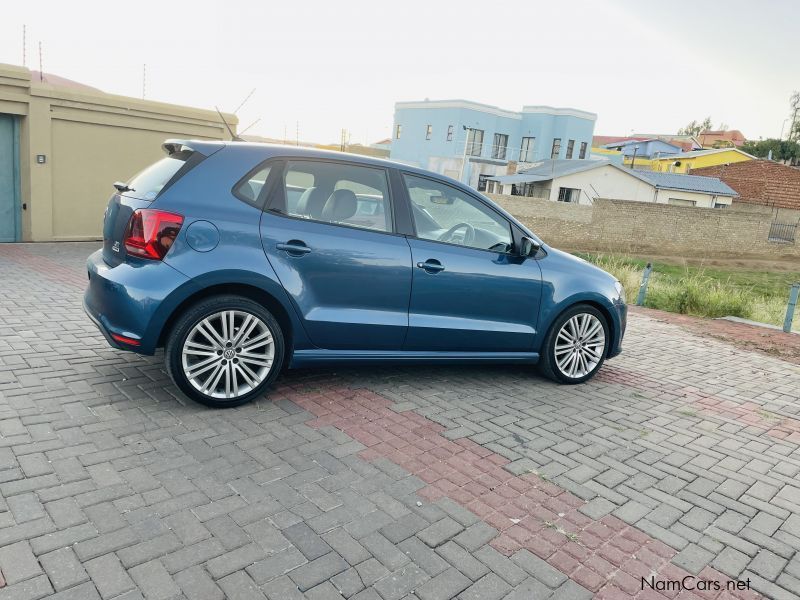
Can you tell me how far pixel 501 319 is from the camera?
5.32m

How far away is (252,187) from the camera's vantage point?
176 inches

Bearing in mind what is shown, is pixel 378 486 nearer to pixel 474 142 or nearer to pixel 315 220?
pixel 315 220

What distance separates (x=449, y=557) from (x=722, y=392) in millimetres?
4352

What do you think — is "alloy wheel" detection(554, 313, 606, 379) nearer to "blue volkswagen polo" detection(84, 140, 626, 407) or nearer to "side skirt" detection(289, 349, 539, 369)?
"blue volkswagen polo" detection(84, 140, 626, 407)

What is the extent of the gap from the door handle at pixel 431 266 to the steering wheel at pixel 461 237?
23 cm

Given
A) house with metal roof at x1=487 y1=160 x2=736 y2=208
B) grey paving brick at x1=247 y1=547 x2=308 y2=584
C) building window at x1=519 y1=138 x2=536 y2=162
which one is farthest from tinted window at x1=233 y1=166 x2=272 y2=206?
building window at x1=519 y1=138 x2=536 y2=162

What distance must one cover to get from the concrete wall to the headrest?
9339 mm

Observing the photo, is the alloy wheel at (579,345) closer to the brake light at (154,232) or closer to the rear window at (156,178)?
the brake light at (154,232)

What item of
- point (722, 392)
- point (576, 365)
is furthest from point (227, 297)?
point (722, 392)

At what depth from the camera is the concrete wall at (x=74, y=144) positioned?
1147 centimetres

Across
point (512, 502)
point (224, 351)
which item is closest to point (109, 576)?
point (224, 351)

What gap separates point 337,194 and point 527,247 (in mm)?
1714

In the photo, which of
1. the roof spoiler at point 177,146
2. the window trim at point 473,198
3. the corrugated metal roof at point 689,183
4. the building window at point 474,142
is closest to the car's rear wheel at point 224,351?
the roof spoiler at point 177,146

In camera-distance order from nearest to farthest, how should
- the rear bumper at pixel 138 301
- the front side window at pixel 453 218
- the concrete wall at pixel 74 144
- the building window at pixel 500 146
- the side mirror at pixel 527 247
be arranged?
the rear bumper at pixel 138 301 < the front side window at pixel 453 218 < the side mirror at pixel 527 247 < the concrete wall at pixel 74 144 < the building window at pixel 500 146
